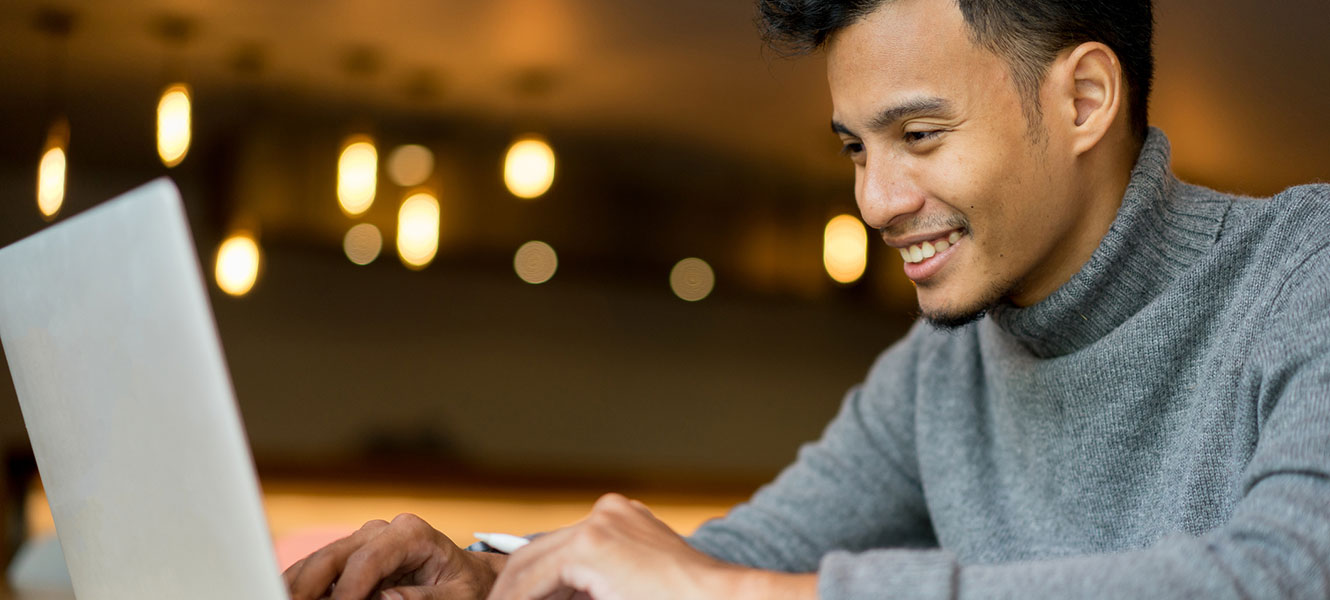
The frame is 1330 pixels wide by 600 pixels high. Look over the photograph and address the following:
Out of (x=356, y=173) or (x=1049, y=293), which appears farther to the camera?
(x=356, y=173)

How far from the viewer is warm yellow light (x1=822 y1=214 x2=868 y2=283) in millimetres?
4637

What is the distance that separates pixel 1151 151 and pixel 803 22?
35 centimetres

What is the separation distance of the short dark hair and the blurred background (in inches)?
96.3

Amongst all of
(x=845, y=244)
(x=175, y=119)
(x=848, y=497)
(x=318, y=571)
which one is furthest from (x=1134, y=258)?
(x=845, y=244)

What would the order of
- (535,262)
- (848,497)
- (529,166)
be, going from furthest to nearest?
(535,262) → (529,166) → (848,497)

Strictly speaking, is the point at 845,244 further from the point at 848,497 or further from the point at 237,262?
the point at 848,497

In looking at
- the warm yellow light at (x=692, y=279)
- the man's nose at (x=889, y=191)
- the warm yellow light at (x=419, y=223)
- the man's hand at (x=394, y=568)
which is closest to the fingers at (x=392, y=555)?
the man's hand at (x=394, y=568)

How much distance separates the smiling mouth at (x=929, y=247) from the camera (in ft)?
3.24

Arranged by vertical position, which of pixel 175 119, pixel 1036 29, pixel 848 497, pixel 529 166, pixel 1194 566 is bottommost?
pixel 848 497

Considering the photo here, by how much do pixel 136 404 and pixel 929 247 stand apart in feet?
2.25

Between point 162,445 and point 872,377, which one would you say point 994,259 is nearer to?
point 872,377

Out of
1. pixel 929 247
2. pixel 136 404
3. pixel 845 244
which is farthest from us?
pixel 845 244

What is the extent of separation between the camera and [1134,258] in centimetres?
96

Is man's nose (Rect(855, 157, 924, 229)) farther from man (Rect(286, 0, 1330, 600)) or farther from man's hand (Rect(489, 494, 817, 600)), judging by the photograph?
man's hand (Rect(489, 494, 817, 600))
